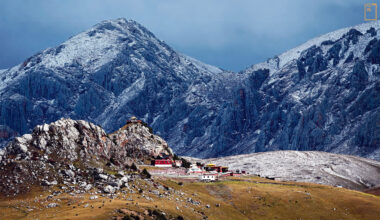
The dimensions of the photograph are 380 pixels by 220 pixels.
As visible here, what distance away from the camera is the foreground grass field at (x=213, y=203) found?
346 ft

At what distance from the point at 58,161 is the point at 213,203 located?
4359cm

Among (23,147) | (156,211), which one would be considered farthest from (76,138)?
(156,211)

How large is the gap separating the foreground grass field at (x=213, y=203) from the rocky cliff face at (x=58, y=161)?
5222 mm

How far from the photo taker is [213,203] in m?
144

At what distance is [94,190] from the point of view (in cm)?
12162

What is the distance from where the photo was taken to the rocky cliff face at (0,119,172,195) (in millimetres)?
119438

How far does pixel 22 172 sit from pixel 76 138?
87.6ft

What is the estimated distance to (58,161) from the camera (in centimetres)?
13012

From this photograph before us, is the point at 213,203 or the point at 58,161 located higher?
the point at 58,161

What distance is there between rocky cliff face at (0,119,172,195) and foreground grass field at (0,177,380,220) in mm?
5222

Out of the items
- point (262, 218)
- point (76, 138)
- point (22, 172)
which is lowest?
point (262, 218)

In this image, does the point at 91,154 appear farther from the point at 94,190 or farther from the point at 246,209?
the point at 246,209

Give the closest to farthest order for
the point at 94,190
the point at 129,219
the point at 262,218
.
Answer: the point at 129,219
the point at 94,190
the point at 262,218

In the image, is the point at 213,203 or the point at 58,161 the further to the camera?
the point at 213,203
